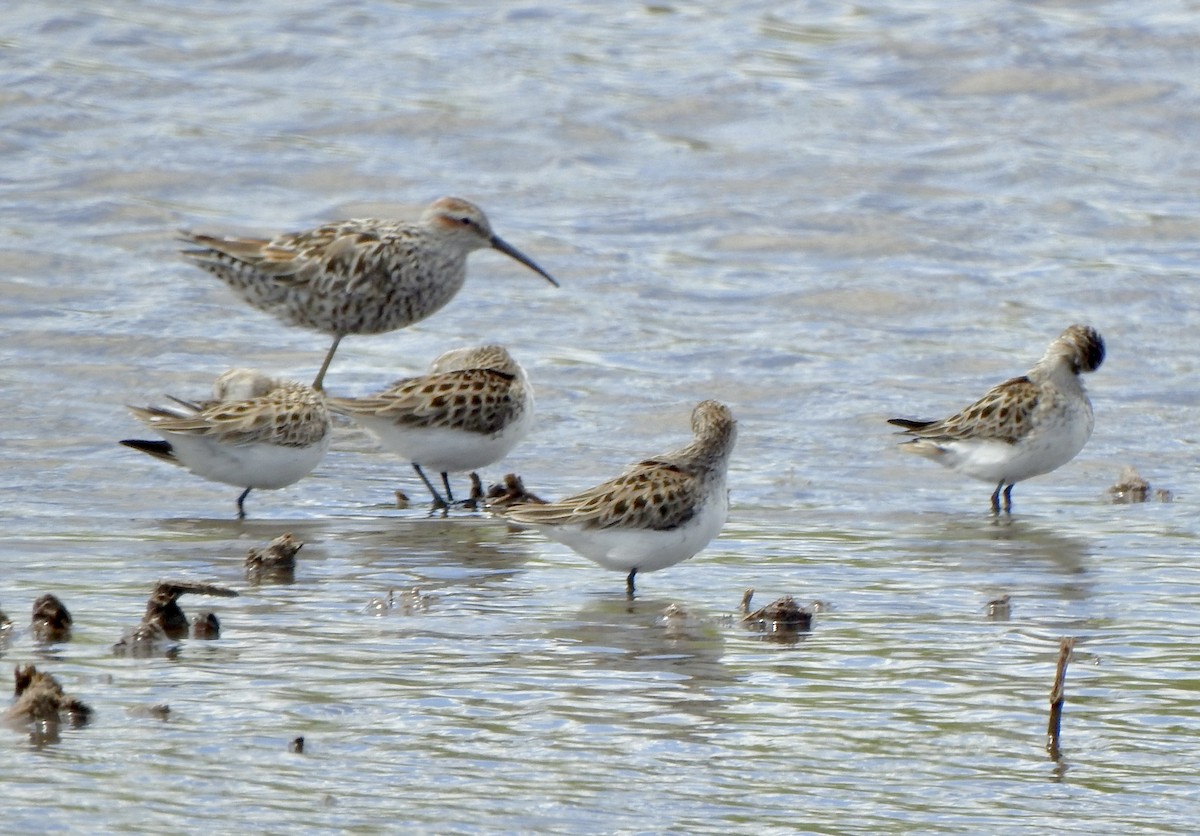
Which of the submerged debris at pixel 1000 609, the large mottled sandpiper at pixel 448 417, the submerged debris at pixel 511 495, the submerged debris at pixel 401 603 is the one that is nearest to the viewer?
the submerged debris at pixel 401 603

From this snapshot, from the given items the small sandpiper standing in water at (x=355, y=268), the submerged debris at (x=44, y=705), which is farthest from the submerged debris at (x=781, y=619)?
the small sandpiper standing in water at (x=355, y=268)

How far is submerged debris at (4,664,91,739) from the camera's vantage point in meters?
6.96

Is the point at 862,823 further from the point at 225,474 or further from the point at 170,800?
the point at 225,474

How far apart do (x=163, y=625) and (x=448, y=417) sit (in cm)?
347

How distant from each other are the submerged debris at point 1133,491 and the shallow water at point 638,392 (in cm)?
19

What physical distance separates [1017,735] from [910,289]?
400 inches

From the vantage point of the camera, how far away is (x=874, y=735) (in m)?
7.32

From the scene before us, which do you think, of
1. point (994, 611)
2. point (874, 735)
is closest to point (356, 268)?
point (994, 611)

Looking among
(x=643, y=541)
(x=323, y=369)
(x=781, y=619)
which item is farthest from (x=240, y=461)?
(x=323, y=369)

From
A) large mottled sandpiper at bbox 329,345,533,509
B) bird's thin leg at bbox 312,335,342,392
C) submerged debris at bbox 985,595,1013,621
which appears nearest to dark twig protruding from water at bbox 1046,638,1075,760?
submerged debris at bbox 985,595,1013,621

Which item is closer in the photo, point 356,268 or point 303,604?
point 303,604

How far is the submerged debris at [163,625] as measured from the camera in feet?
26.3

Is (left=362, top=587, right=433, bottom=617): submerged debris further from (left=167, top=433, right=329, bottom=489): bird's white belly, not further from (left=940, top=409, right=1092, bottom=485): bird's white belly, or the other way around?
(left=940, top=409, right=1092, bottom=485): bird's white belly

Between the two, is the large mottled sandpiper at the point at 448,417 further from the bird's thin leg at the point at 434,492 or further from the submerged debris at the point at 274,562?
the submerged debris at the point at 274,562
